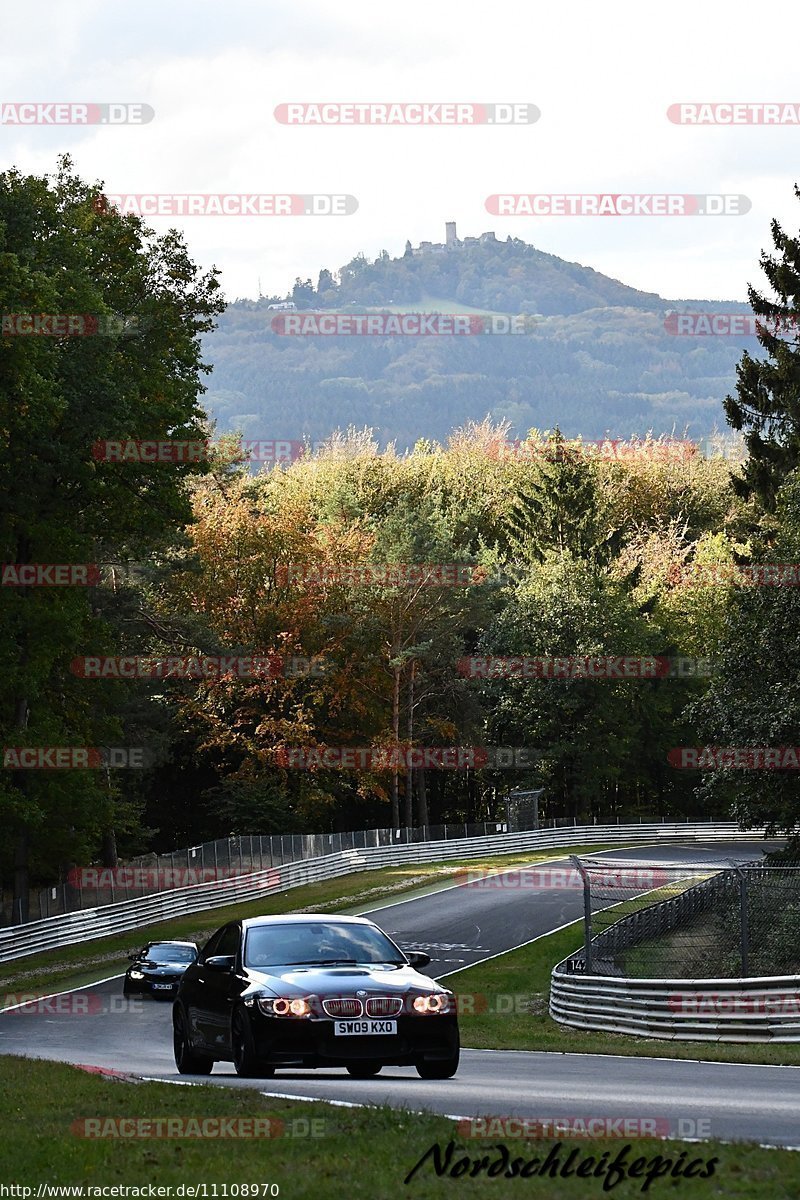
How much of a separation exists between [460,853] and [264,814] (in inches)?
325

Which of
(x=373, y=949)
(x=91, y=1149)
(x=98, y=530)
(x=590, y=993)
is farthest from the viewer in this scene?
(x=98, y=530)

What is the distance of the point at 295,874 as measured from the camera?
2164 inches

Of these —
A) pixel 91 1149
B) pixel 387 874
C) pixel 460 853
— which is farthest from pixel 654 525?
pixel 91 1149

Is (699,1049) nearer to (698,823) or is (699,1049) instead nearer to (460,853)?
(460,853)

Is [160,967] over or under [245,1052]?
under

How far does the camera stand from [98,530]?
4144 cm

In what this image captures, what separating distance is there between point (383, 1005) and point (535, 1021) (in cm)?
1505

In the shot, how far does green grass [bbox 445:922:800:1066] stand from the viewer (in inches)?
712

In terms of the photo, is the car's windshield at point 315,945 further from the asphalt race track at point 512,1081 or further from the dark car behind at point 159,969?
the dark car behind at point 159,969
